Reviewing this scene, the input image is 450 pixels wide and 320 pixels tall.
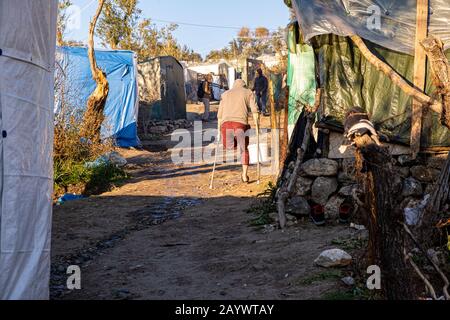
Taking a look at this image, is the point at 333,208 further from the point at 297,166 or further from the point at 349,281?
the point at 349,281

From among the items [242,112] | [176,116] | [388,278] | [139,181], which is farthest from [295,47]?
[176,116]

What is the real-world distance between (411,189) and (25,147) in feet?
15.9

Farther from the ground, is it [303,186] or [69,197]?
[303,186]

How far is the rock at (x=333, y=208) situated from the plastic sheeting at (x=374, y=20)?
2.10m

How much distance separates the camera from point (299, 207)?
746 centimetres

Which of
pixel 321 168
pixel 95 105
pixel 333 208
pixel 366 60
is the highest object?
pixel 366 60

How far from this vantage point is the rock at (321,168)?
7.65 m

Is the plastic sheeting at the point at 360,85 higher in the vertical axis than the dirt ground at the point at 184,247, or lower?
higher

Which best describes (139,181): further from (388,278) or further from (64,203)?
(388,278)

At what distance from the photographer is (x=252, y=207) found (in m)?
8.59

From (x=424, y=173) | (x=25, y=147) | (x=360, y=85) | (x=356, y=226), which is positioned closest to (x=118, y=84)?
(x=360, y=85)

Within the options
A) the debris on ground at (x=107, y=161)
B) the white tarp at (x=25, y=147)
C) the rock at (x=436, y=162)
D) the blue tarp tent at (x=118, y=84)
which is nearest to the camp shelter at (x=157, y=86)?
the blue tarp tent at (x=118, y=84)

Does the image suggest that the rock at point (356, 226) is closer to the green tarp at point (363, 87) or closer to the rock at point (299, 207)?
the rock at point (299, 207)

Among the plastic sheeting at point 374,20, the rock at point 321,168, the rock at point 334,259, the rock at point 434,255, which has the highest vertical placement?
the plastic sheeting at point 374,20
